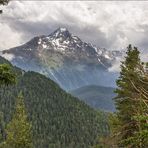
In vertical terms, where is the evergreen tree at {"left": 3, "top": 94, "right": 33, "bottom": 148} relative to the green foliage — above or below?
above

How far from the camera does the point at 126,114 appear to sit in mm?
30703

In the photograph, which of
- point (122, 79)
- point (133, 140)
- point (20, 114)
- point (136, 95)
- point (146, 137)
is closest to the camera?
point (146, 137)

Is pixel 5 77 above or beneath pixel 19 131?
beneath

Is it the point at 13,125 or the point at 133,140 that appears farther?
the point at 13,125

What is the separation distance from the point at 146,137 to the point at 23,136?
68676 millimetres

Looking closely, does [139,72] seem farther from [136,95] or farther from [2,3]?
[2,3]

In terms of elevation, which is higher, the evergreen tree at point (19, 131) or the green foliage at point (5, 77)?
the evergreen tree at point (19, 131)

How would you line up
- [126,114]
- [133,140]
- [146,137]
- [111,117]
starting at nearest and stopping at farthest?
[146,137], [133,140], [126,114], [111,117]

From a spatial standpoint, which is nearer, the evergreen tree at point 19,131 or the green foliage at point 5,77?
the green foliage at point 5,77

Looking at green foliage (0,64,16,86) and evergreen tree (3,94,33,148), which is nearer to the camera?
green foliage (0,64,16,86)

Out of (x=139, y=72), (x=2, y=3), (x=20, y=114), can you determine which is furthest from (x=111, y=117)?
(x=20, y=114)

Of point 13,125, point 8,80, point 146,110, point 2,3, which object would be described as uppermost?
point 13,125

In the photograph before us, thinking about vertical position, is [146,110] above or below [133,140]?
above

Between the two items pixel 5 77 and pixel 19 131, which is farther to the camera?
pixel 19 131
